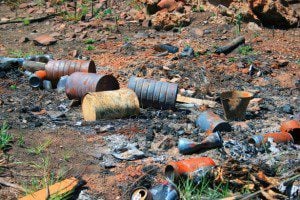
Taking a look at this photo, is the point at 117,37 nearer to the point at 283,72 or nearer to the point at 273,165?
the point at 283,72

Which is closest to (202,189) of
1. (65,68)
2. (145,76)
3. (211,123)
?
(211,123)

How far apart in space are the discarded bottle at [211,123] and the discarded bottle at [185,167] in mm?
973

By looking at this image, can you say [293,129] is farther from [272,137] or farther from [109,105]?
[109,105]

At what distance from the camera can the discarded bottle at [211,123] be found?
5.42 meters

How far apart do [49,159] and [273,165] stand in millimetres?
1884

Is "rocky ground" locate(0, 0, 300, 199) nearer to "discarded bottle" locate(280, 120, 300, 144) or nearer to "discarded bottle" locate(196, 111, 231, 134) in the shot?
"discarded bottle" locate(196, 111, 231, 134)

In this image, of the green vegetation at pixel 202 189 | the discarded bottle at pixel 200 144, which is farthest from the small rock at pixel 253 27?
the green vegetation at pixel 202 189

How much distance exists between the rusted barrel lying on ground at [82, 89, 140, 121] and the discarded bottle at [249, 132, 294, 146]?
1396 millimetres

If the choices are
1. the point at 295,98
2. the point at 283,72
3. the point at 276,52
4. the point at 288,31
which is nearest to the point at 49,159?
the point at 295,98

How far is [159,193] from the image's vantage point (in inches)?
160

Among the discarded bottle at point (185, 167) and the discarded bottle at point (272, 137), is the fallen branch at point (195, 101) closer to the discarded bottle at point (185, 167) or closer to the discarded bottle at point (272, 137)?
the discarded bottle at point (272, 137)

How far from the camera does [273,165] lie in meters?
4.61

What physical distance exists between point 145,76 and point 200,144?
2507 mm

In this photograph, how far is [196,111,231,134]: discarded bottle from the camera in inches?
213
